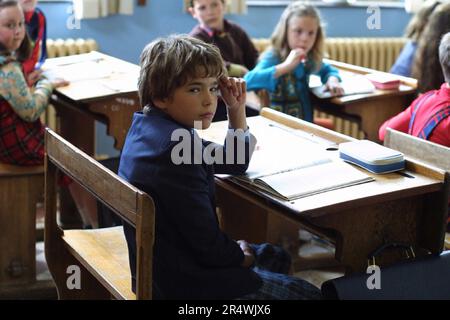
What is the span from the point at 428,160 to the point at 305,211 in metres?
0.75

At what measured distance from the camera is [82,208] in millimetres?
3746

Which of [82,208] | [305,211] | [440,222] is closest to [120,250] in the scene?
[305,211]

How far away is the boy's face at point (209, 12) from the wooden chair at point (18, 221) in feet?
4.30

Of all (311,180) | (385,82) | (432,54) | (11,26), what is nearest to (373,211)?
(311,180)

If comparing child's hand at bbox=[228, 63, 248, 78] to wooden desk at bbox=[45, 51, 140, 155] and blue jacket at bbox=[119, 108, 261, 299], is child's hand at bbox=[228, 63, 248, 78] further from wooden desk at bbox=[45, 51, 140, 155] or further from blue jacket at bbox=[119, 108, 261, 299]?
blue jacket at bbox=[119, 108, 261, 299]

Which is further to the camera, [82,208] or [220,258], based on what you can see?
[82,208]

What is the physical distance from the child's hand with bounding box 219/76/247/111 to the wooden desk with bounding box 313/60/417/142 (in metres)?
1.46

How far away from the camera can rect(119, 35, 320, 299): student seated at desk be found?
2.04 metres

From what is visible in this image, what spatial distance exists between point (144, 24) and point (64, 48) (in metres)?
0.56

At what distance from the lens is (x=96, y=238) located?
262 centimetres

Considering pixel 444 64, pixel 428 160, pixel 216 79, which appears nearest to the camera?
pixel 216 79

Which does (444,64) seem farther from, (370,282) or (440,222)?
(370,282)

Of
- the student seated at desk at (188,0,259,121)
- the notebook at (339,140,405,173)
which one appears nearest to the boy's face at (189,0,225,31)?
the student seated at desk at (188,0,259,121)

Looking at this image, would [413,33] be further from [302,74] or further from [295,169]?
[295,169]
